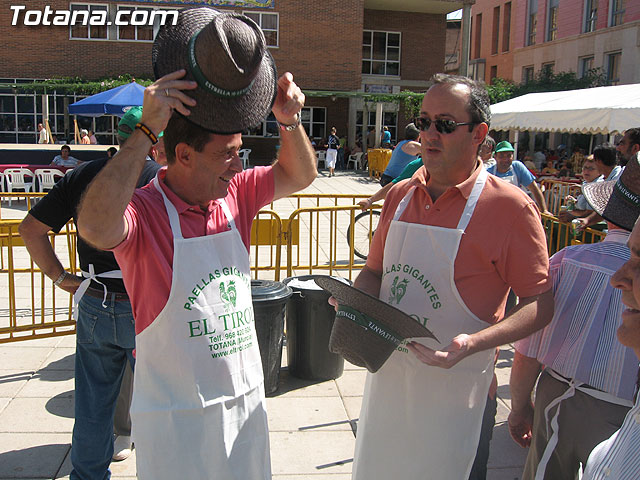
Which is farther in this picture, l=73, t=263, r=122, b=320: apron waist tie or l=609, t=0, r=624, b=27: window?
l=609, t=0, r=624, b=27: window

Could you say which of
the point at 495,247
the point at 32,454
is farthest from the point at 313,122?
the point at 495,247

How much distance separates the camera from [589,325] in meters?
2.29

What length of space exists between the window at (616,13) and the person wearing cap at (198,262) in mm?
31989

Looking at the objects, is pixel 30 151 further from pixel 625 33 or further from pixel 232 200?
pixel 625 33

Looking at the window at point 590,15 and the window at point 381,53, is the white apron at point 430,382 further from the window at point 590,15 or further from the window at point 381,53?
the window at point 590,15

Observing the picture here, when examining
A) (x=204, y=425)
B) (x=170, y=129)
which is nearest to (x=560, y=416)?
(x=204, y=425)

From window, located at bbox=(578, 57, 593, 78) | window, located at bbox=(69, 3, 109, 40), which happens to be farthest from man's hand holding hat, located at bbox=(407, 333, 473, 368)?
window, located at bbox=(578, 57, 593, 78)

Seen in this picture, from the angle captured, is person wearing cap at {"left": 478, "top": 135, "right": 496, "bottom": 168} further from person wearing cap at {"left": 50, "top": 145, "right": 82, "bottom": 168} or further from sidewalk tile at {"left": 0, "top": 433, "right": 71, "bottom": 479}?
person wearing cap at {"left": 50, "top": 145, "right": 82, "bottom": 168}

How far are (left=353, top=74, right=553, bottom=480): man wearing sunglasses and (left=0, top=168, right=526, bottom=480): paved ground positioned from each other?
1498 millimetres

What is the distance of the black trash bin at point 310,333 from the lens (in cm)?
499

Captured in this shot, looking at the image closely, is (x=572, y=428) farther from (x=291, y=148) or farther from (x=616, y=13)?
(x=616, y=13)

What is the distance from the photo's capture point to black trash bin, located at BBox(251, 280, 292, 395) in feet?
15.0

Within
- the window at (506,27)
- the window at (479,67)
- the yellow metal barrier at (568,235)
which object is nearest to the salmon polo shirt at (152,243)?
the yellow metal barrier at (568,235)

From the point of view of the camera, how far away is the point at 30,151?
17.5 m
